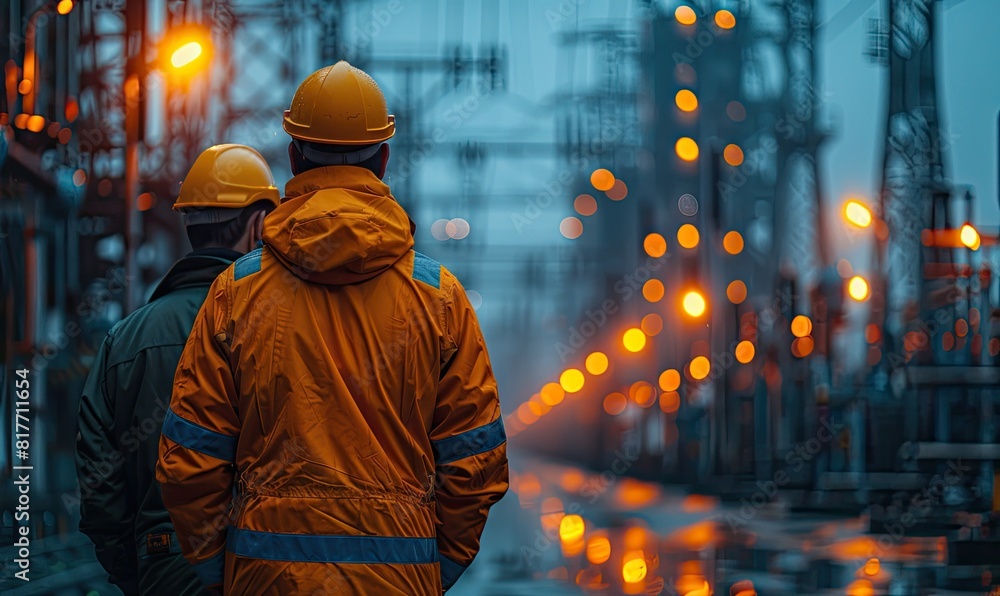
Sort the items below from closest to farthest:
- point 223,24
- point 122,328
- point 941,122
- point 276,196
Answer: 1. point 122,328
2. point 276,196
3. point 941,122
4. point 223,24

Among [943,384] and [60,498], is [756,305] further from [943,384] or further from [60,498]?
[60,498]

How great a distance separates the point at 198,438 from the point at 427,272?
632 mm

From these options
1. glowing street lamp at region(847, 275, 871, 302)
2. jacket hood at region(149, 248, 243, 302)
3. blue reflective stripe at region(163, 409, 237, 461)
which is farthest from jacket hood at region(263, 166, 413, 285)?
glowing street lamp at region(847, 275, 871, 302)

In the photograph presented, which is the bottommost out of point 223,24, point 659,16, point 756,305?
point 756,305

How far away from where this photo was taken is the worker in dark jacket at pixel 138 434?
3.86 metres

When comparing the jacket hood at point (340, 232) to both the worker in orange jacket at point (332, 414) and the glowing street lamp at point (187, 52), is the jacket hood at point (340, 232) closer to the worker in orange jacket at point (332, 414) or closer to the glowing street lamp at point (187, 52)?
the worker in orange jacket at point (332, 414)

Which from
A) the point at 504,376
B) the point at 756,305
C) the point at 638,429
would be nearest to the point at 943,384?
the point at 756,305

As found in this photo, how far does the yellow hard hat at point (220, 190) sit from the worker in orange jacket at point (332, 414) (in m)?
1.09

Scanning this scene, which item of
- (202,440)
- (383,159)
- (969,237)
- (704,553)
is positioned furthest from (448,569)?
(969,237)

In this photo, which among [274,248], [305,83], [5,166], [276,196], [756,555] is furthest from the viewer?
[5,166]

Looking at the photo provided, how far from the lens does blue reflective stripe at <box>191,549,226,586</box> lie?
3.18 m

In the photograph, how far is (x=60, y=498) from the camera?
16797 mm

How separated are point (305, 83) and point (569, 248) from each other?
4565 cm

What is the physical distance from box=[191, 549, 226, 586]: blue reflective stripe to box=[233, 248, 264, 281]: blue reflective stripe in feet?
2.07
